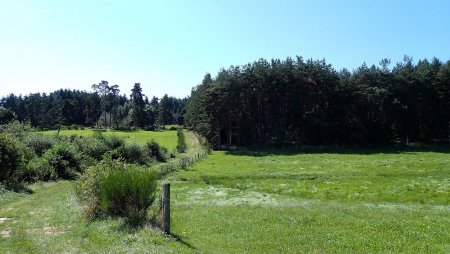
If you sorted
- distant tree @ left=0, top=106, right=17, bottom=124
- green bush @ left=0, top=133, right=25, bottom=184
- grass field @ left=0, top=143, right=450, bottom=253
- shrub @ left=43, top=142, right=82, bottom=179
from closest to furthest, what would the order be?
1. grass field @ left=0, top=143, right=450, bottom=253
2. green bush @ left=0, top=133, right=25, bottom=184
3. shrub @ left=43, top=142, right=82, bottom=179
4. distant tree @ left=0, top=106, right=17, bottom=124

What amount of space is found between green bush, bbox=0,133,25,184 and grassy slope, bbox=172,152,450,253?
15.4 m

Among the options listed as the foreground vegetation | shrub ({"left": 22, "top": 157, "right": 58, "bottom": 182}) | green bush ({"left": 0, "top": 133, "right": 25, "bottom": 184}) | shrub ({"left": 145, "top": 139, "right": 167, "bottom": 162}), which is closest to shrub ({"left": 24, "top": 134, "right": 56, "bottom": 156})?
shrub ({"left": 22, "top": 157, "right": 58, "bottom": 182})

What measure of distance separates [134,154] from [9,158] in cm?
2891

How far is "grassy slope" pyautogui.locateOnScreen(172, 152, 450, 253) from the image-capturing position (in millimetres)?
15648

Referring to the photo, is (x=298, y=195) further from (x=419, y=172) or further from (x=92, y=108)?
(x=92, y=108)

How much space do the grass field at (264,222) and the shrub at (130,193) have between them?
78 cm

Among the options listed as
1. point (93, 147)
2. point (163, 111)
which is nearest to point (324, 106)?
point (93, 147)

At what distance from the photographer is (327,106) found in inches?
3851

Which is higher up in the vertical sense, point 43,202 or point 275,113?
point 275,113

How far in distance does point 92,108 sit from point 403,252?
17641 centimetres

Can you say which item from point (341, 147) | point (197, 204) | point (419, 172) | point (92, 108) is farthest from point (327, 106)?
point (92, 108)

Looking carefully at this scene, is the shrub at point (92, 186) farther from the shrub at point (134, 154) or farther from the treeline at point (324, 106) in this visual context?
the treeline at point (324, 106)

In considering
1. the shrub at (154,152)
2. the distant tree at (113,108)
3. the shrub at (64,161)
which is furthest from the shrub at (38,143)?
the distant tree at (113,108)

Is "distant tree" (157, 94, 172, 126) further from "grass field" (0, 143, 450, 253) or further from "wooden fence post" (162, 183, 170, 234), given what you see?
"wooden fence post" (162, 183, 170, 234)
